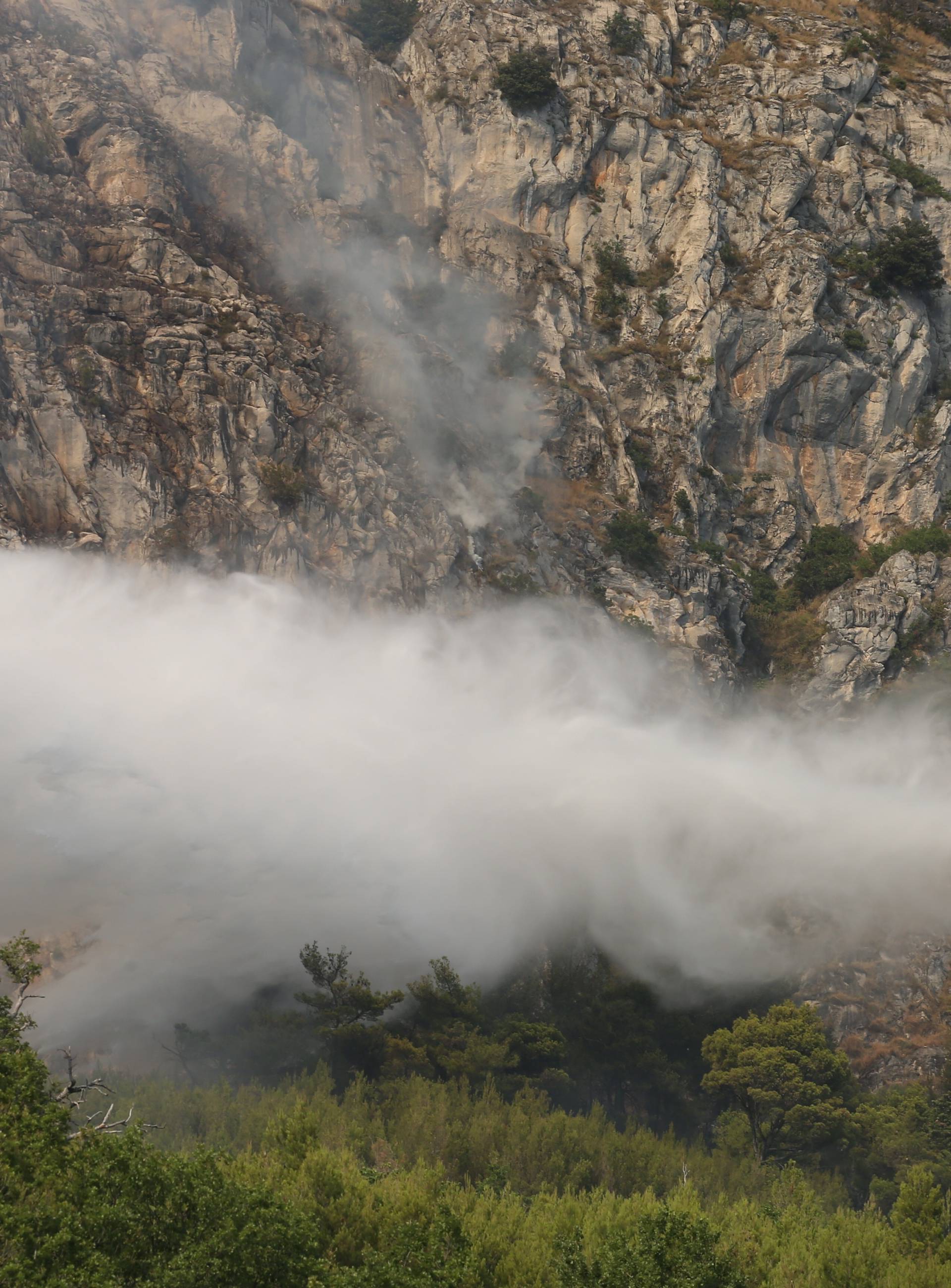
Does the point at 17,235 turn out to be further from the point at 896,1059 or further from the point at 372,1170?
the point at 896,1059

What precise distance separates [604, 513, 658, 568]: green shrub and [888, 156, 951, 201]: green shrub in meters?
37.7

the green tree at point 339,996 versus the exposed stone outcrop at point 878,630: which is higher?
the exposed stone outcrop at point 878,630

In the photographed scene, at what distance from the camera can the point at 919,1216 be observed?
1510 inches

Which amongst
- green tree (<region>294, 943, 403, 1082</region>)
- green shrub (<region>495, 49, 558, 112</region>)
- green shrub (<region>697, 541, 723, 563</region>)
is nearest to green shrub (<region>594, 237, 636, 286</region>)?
green shrub (<region>495, 49, 558, 112</region>)

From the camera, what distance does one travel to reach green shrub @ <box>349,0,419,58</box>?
298ft

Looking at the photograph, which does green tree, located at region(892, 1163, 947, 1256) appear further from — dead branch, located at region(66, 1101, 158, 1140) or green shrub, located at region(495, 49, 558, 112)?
green shrub, located at region(495, 49, 558, 112)

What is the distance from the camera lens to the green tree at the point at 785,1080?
5062cm

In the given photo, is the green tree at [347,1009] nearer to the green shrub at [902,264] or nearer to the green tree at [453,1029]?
the green tree at [453,1029]

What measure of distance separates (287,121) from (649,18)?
1251 inches

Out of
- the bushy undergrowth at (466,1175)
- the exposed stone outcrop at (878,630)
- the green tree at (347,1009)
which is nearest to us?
the bushy undergrowth at (466,1175)

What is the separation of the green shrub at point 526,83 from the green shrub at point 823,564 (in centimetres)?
3732

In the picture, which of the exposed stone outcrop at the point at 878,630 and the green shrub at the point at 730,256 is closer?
the exposed stone outcrop at the point at 878,630

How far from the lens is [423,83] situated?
3452 inches

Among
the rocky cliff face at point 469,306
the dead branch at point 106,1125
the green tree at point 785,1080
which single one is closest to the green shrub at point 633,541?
the rocky cliff face at point 469,306
